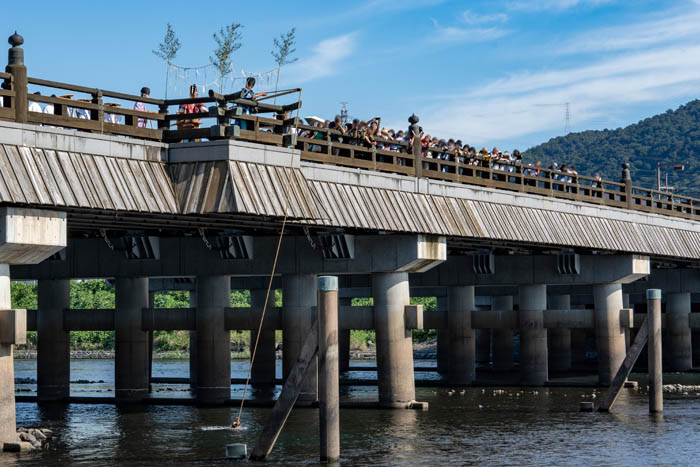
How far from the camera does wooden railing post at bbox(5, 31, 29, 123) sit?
91.6 ft

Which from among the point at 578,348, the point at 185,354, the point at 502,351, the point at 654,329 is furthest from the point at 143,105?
the point at 185,354

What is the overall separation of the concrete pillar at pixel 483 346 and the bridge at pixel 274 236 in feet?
75.2

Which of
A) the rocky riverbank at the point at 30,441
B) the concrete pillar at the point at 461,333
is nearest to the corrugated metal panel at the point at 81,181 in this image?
the rocky riverbank at the point at 30,441

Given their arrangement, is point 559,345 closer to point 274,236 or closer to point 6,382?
point 274,236

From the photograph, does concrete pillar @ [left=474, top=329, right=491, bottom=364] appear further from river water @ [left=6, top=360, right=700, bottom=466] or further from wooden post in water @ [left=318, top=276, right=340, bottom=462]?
wooden post in water @ [left=318, top=276, right=340, bottom=462]

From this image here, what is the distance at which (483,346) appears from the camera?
91.8 meters

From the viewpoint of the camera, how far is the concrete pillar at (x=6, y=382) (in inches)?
1071

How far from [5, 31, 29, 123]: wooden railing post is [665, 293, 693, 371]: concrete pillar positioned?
47.1 m

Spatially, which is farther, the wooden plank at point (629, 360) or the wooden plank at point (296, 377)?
the wooden plank at point (629, 360)

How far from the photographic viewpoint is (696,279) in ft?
227

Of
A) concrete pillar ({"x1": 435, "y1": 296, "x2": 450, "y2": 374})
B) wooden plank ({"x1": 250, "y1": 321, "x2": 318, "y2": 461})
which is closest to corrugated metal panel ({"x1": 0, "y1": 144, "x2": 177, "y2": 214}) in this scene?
wooden plank ({"x1": 250, "y1": 321, "x2": 318, "y2": 461})

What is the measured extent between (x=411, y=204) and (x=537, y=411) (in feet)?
29.0

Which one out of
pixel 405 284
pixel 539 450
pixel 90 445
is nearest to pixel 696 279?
pixel 405 284

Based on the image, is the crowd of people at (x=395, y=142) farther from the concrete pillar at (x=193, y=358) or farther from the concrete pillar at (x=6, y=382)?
the concrete pillar at (x=193, y=358)
